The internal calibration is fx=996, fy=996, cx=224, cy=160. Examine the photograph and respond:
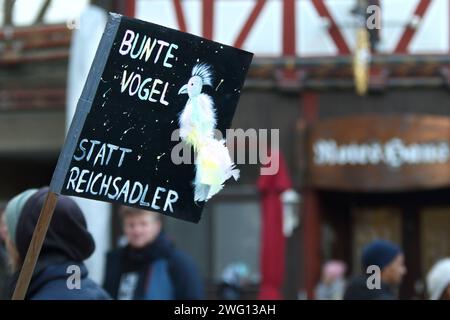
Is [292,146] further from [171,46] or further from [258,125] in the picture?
[171,46]

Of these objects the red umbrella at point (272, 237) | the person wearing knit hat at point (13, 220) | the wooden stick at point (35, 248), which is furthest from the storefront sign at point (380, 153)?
the wooden stick at point (35, 248)

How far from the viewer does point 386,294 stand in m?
4.39

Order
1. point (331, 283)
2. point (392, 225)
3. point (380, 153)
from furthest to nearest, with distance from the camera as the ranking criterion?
point (392, 225), point (380, 153), point (331, 283)

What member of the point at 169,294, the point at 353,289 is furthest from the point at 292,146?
the point at 353,289

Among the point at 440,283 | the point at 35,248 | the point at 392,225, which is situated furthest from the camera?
the point at 392,225

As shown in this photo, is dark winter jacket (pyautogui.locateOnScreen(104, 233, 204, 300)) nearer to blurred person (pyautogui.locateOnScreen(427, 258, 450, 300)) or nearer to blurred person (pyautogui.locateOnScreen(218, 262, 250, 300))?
blurred person (pyautogui.locateOnScreen(427, 258, 450, 300))

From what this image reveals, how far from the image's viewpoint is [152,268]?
18.2 feet

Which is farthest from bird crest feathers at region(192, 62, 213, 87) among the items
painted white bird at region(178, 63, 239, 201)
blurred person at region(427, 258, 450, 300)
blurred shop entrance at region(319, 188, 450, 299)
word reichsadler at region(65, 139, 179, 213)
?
blurred shop entrance at region(319, 188, 450, 299)

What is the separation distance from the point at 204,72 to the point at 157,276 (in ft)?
8.58

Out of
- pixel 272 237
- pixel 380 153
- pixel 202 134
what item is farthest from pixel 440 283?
pixel 380 153

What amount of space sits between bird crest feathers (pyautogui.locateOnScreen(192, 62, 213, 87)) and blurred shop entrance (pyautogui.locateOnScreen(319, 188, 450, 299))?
31.6 feet

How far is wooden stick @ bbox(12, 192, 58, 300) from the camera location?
9.48 feet

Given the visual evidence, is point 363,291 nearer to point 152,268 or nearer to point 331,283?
point 152,268

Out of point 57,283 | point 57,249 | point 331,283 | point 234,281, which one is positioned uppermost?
point 234,281
